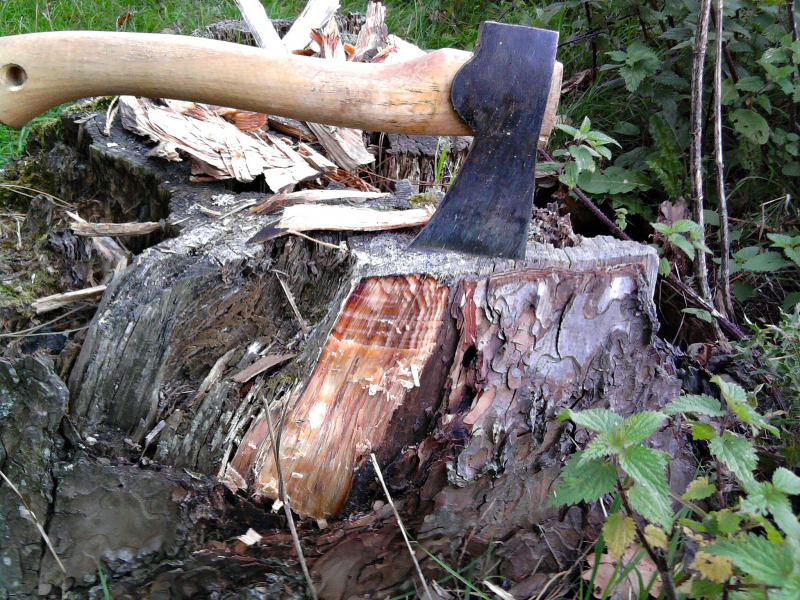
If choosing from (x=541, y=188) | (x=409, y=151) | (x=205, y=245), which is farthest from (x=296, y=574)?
(x=541, y=188)

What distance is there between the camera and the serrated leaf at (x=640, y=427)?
1219 mm

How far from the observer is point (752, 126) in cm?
269

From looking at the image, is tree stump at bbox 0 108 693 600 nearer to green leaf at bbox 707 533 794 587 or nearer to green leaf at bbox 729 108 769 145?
green leaf at bbox 707 533 794 587

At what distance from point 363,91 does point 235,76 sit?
33cm

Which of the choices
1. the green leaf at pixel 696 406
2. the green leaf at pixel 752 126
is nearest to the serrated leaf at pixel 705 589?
the green leaf at pixel 696 406

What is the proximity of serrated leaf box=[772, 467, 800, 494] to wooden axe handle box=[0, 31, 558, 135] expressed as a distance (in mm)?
1021

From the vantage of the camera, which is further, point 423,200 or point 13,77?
point 423,200

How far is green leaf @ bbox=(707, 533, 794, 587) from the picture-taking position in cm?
102

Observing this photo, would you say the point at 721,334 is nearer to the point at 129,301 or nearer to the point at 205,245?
the point at 205,245

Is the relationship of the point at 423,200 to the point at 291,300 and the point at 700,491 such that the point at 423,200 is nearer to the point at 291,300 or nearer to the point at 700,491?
the point at 291,300

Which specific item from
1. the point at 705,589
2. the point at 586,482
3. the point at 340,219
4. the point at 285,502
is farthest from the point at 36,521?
the point at 705,589

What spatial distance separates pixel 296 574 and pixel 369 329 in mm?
667

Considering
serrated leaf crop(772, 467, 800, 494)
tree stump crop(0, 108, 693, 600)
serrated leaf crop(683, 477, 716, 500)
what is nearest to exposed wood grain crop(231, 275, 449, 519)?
tree stump crop(0, 108, 693, 600)

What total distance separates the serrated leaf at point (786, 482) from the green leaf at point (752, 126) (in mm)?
1980
